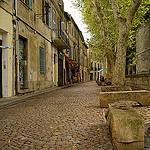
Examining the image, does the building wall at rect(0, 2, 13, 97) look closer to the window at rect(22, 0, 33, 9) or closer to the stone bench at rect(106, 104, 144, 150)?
the window at rect(22, 0, 33, 9)

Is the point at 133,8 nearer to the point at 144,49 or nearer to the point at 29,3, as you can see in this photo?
the point at 144,49

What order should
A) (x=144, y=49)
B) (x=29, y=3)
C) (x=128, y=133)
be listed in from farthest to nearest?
(x=144, y=49)
(x=29, y=3)
(x=128, y=133)

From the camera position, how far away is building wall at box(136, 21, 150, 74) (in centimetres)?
1330

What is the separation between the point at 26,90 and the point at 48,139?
28.3 feet

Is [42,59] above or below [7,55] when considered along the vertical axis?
above

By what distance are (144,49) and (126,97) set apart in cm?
903

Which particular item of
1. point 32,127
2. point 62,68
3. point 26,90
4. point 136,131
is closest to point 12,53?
point 26,90

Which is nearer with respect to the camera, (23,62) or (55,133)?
(55,133)

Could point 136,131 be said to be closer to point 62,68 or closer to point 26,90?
point 26,90

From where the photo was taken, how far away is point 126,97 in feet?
19.0

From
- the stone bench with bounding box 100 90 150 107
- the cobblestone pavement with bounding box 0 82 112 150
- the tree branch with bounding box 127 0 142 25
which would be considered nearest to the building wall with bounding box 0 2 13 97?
the cobblestone pavement with bounding box 0 82 112 150

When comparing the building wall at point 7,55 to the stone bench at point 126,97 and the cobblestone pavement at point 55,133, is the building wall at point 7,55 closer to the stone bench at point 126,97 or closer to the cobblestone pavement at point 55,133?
the cobblestone pavement at point 55,133

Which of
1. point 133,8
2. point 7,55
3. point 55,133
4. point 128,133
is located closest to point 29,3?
point 7,55

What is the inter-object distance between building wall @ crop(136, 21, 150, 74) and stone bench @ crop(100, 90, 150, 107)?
25.7 feet
